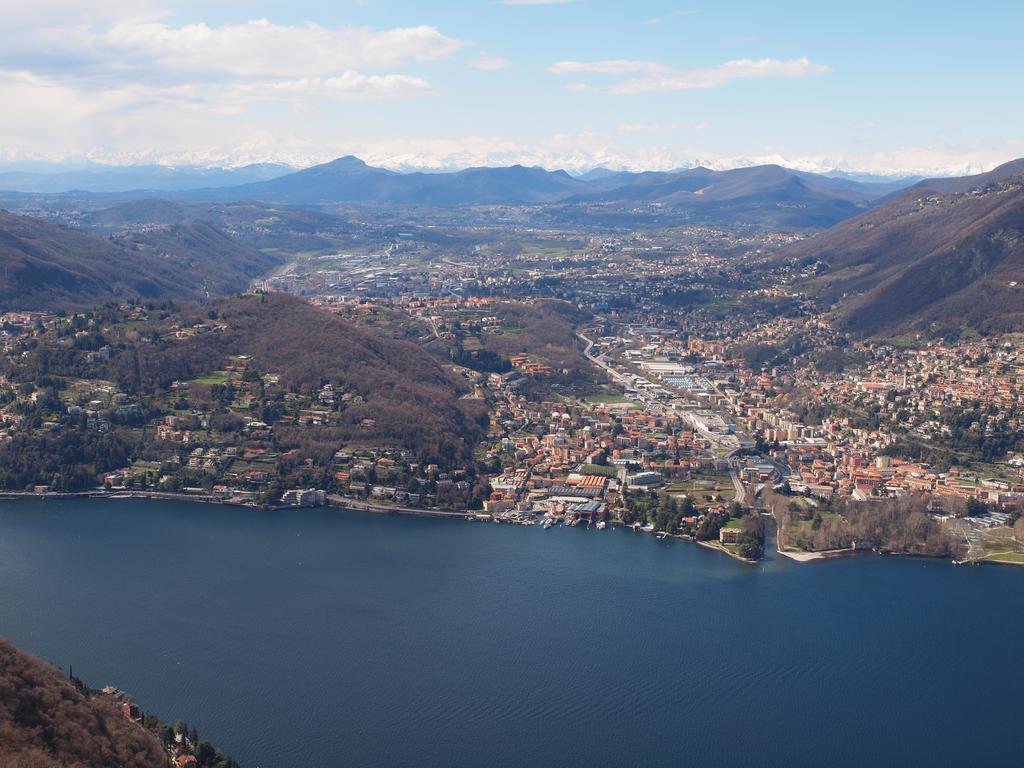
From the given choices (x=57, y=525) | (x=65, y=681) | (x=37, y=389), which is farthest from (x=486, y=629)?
(x=37, y=389)

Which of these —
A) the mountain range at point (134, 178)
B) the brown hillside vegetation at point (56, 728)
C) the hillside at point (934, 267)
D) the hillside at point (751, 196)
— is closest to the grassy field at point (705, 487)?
the brown hillside vegetation at point (56, 728)

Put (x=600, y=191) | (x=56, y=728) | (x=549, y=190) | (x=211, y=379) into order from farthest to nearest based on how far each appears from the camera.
→ (x=549, y=190), (x=600, y=191), (x=211, y=379), (x=56, y=728)

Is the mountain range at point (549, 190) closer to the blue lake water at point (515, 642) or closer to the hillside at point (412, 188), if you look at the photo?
the hillside at point (412, 188)

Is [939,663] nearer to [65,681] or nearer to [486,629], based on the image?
[486,629]

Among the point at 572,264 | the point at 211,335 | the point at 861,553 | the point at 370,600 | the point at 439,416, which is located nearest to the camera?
the point at 370,600

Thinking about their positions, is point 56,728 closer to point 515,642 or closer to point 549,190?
point 515,642

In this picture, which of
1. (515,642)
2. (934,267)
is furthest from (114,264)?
(515,642)
